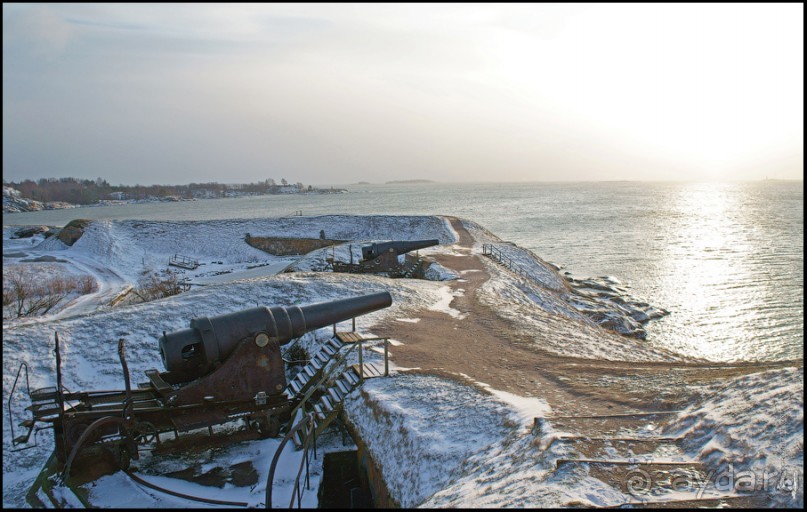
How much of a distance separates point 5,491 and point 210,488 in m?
3.67

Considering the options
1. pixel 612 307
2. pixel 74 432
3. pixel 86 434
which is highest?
pixel 86 434

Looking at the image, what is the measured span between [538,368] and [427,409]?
3151 millimetres

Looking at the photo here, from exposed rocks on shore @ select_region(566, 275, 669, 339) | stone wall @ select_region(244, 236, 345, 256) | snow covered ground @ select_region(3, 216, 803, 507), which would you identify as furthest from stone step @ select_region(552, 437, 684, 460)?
stone wall @ select_region(244, 236, 345, 256)

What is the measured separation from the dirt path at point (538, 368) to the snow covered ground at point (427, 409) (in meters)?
0.50

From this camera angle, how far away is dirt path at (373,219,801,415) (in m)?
7.95

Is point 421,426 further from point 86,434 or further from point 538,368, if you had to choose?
point 86,434

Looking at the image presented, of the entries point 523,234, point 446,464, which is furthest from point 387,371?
point 523,234

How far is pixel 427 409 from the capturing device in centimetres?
816

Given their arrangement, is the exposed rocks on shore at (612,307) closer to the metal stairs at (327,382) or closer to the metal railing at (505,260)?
the metal railing at (505,260)

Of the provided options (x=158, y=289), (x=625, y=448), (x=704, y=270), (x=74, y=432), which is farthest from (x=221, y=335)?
(x=704, y=270)

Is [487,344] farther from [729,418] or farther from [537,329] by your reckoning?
[729,418]

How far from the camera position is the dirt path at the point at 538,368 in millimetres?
7949

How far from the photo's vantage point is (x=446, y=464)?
261 inches

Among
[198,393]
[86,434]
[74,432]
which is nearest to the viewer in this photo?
[86,434]
